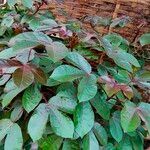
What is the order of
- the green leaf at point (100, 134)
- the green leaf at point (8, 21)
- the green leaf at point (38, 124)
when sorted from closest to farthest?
the green leaf at point (38, 124) → the green leaf at point (100, 134) → the green leaf at point (8, 21)

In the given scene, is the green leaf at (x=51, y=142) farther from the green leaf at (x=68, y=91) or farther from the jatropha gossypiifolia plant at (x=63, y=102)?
the green leaf at (x=68, y=91)

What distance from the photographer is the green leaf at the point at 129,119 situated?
0.89m

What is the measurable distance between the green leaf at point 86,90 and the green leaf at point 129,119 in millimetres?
109

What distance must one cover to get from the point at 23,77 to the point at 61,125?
6.9 inches

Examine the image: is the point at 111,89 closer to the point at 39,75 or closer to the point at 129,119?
the point at 129,119

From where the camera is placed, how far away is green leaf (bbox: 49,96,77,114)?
92 centimetres

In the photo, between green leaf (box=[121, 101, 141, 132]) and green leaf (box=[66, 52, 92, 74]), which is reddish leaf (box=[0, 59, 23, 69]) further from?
green leaf (box=[121, 101, 141, 132])

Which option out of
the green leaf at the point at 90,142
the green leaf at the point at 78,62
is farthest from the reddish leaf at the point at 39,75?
the green leaf at the point at 90,142

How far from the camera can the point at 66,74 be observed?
0.92m

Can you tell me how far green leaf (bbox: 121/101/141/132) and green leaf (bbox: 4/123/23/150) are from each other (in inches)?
12.1

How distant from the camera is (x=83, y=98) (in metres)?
0.90

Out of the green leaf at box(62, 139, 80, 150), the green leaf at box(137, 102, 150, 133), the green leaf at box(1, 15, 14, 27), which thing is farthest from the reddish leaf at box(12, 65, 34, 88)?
the green leaf at box(1, 15, 14, 27)

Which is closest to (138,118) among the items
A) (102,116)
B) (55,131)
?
(102,116)

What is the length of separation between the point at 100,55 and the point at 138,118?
0.38m
